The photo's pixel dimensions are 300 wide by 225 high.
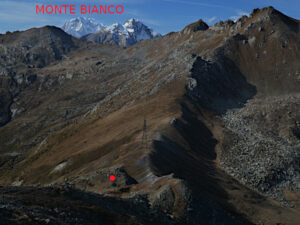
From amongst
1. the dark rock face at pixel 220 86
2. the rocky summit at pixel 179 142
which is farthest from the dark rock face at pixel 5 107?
the dark rock face at pixel 220 86

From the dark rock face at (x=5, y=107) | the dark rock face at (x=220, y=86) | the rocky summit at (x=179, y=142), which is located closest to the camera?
the rocky summit at (x=179, y=142)

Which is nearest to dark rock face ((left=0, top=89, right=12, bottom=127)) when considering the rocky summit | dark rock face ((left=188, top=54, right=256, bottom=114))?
the rocky summit

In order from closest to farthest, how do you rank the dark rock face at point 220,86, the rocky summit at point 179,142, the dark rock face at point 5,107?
the rocky summit at point 179,142, the dark rock face at point 220,86, the dark rock face at point 5,107

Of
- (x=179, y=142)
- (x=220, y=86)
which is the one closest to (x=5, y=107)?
(x=220, y=86)

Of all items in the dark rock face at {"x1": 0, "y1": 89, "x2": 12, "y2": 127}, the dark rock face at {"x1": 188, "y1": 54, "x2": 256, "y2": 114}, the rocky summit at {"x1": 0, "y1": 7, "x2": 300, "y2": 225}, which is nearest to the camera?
the rocky summit at {"x1": 0, "y1": 7, "x2": 300, "y2": 225}

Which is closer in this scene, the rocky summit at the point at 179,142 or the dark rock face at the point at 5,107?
the rocky summit at the point at 179,142

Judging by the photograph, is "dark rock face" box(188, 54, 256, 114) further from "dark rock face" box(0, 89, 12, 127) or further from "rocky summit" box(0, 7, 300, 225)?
"dark rock face" box(0, 89, 12, 127)

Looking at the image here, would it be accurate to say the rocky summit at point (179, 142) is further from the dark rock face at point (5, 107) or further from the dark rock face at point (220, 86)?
the dark rock face at point (5, 107)

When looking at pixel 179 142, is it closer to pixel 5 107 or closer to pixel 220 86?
pixel 220 86

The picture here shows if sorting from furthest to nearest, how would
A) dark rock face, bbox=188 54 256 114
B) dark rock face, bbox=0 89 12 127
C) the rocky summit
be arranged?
dark rock face, bbox=0 89 12 127, dark rock face, bbox=188 54 256 114, the rocky summit
